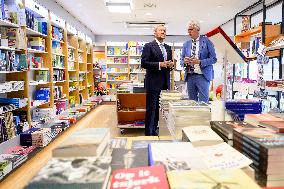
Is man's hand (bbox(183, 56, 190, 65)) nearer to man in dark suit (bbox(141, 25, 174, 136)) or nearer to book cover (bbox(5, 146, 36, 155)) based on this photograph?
man in dark suit (bbox(141, 25, 174, 136))

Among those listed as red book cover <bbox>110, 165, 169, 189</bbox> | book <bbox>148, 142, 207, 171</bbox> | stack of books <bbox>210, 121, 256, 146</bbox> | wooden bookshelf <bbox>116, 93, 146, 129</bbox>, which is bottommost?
wooden bookshelf <bbox>116, 93, 146, 129</bbox>

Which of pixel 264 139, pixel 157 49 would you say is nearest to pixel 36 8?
pixel 157 49

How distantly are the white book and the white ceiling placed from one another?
6.14 metres

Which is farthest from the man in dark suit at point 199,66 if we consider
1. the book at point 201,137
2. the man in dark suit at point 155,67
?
the book at point 201,137

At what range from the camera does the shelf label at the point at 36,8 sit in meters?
4.78

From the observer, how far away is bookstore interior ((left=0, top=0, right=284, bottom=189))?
0.91m

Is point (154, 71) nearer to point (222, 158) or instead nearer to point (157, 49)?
point (157, 49)

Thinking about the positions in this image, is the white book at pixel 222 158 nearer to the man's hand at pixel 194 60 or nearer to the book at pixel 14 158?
the man's hand at pixel 194 60

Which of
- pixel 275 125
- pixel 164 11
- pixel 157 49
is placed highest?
pixel 164 11

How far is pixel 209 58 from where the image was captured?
138 inches

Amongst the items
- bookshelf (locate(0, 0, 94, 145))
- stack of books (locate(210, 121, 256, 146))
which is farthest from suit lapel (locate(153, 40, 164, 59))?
stack of books (locate(210, 121, 256, 146))

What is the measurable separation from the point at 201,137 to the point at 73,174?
668mm

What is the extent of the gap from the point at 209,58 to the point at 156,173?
285cm

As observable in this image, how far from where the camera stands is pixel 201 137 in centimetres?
126
